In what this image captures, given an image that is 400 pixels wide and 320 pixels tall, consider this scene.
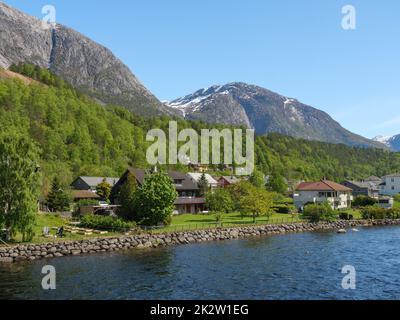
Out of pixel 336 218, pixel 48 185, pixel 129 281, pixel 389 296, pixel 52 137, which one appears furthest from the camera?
pixel 52 137

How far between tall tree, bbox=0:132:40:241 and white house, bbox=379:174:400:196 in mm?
138993

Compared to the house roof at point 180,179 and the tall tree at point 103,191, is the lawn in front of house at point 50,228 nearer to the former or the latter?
the house roof at point 180,179

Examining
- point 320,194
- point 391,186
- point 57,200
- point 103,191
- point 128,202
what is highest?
point 391,186

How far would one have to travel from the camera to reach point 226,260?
51406mm

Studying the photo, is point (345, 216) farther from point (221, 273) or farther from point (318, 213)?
point (221, 273)

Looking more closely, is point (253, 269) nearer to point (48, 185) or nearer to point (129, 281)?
point (129, 281)

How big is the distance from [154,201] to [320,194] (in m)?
54.4

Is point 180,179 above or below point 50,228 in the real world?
above

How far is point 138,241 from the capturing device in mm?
61625

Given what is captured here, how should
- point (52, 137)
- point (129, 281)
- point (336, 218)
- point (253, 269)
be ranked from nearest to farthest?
1. point (129, 281)
2. point (253, 269)
3. point (336, 218)
4. point (52, 137)

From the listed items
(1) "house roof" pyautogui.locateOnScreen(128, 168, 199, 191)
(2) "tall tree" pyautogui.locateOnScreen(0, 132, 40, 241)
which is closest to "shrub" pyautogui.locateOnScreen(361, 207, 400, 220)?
(1) "house roof" pyautogui.locateOnScreen(128, 168, 199, 191)

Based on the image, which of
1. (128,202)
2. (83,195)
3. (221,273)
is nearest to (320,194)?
(128,202)

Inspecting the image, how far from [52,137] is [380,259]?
131803mm
